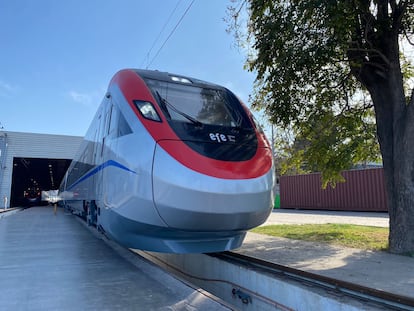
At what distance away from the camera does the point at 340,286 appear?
3.63m

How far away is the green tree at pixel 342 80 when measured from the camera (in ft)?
19.5

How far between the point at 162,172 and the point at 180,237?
3.19ft

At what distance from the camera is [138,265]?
218 inches

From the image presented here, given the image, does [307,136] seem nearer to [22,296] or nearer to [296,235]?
[296,235]

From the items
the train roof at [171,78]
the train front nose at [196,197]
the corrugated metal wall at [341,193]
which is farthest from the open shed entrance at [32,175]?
the train front nose at [196,197]

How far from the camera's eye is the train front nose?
3.76m

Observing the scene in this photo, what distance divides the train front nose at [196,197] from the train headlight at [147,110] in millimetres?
567

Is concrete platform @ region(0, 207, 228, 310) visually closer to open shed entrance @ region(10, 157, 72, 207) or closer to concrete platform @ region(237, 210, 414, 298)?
concrete platform @ region(237, 210, 414, 298)

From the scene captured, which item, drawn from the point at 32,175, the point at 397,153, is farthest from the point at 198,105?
the point at 32,175

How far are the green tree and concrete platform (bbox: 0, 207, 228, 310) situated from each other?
4254mm

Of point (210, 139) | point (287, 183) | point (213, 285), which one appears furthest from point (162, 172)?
point (287, 183)

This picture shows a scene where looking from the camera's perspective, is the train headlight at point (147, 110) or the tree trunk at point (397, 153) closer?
the train headlight at point (147, 110)

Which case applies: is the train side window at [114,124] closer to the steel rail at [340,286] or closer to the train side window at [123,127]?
the train side window at [123,127]

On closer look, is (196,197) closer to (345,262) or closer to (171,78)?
(171,78)
